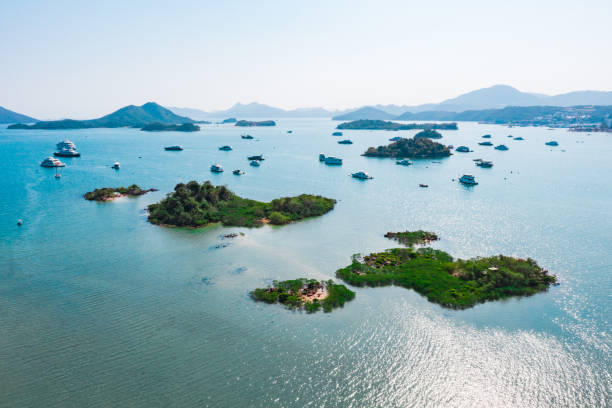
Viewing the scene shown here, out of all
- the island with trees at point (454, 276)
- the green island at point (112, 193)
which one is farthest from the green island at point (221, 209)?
the island with trees at point (454, 276)

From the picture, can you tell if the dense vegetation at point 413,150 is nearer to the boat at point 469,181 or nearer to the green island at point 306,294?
the boat at point 469,181

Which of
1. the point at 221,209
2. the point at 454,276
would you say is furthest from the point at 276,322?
the point at 221,209

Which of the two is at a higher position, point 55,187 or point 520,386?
point 55,187

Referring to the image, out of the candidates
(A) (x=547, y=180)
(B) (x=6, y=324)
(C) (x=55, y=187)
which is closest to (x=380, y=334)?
(B) (x=6, y=324)

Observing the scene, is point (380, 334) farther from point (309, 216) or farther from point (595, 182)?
point (595, 182)

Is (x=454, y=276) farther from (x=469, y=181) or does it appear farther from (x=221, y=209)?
(x=469, y=181)

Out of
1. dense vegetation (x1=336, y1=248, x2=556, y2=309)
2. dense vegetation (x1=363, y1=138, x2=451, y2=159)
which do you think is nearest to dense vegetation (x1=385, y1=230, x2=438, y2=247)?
dense vegetation (x1=336, y1=248, x2=556, y2=309)
